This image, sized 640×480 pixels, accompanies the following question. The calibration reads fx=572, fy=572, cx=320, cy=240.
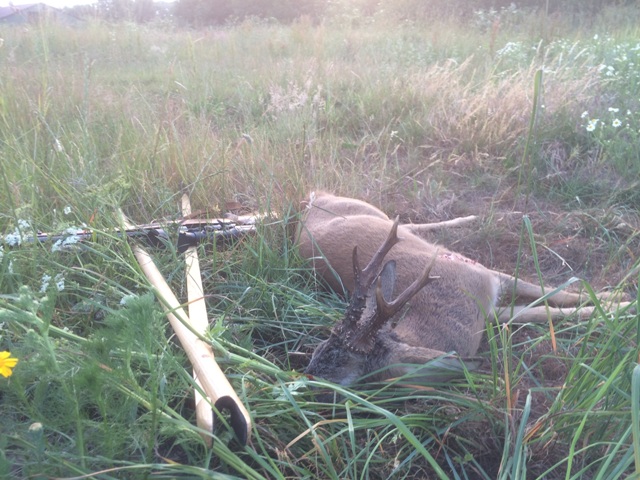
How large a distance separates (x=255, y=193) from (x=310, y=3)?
2063 cm

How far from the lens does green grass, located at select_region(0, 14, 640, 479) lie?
1.67m

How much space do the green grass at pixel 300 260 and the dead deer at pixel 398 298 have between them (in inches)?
4.7

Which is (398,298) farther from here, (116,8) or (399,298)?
(116,8)

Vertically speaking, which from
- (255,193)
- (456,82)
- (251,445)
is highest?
(456,82)

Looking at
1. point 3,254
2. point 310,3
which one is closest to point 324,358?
point 3,254

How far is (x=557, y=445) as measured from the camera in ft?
6.02

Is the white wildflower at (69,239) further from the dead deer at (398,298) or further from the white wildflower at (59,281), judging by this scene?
the dead deer at (398,298)

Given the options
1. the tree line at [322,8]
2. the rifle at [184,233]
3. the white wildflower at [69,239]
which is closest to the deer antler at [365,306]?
the rifle at [184,233]

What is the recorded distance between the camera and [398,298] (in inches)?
78.2

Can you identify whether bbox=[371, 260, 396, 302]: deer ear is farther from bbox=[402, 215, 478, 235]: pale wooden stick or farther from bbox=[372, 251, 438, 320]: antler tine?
bbox=[402, 215, 478, 235]: pale wooden stick

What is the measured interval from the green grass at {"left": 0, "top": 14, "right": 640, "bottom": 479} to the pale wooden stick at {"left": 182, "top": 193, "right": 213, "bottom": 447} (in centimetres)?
5

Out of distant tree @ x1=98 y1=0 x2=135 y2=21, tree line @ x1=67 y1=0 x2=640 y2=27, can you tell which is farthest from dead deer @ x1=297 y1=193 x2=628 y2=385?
distant tree @ x1=98 y1=0 x2=135 y2=21

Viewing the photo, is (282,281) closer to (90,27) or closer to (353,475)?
(353,475)

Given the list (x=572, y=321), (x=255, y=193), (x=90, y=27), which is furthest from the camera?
(x=90, y=27)
